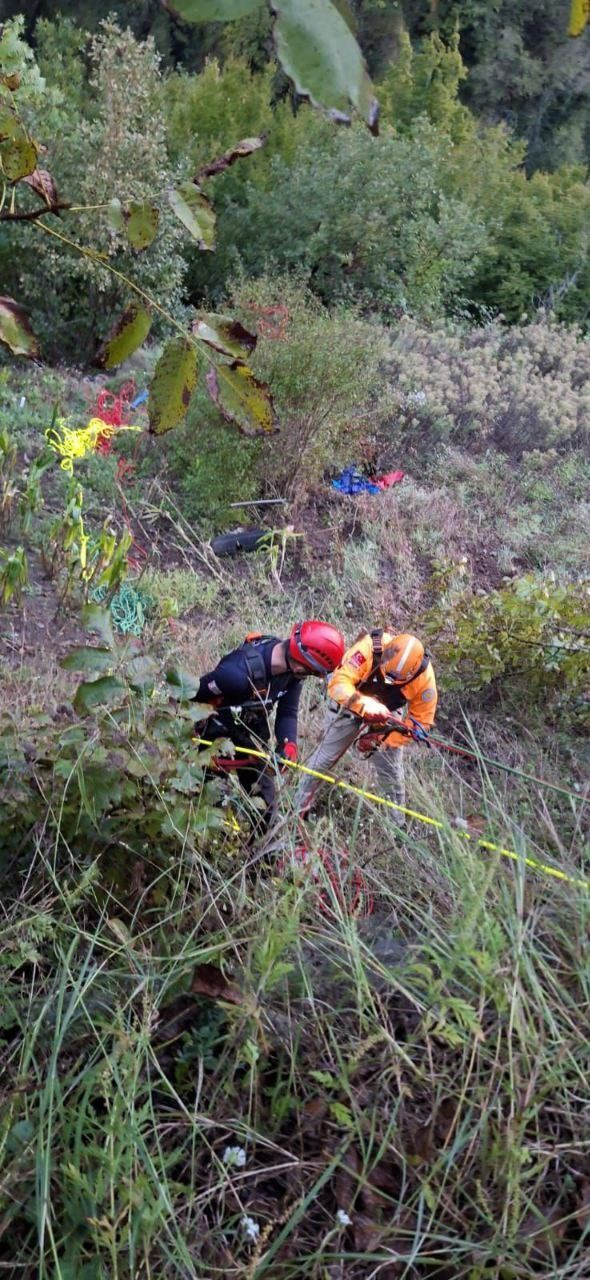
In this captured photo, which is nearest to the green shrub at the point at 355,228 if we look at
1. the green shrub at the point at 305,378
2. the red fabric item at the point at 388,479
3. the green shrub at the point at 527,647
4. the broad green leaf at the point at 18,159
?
the green shrub at the point at 305,378

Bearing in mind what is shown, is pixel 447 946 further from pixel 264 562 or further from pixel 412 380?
pixel 412 380

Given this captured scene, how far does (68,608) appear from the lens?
672 cm

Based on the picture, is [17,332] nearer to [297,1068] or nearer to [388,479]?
[297,1068]

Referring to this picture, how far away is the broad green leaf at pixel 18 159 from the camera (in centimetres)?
146

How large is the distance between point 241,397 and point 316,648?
128 inches

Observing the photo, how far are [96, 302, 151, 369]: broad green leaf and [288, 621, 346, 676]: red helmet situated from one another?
3087 millimetres

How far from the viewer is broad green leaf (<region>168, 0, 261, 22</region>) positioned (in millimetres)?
938

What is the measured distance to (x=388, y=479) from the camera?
379 inches

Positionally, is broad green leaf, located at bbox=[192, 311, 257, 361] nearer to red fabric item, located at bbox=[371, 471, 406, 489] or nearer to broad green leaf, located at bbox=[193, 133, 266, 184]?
broad green leaf, located at bbox=[193, 133, 266, 184]

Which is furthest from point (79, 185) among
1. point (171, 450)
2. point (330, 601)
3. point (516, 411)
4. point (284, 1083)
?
point (284, 1083)

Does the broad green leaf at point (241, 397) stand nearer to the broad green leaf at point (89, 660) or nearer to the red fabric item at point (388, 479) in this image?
the broad green leaf at point (89, 660)

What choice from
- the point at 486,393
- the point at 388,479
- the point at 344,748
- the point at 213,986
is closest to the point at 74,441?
the point at 388,479

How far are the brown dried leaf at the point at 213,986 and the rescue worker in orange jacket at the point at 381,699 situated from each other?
2294 millimetres

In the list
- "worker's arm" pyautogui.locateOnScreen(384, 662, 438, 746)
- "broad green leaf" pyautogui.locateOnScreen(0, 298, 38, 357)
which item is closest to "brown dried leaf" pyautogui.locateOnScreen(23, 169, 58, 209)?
"broad green leaf" pyautogui.locateOnScreen(0, 298, 38, 357)
